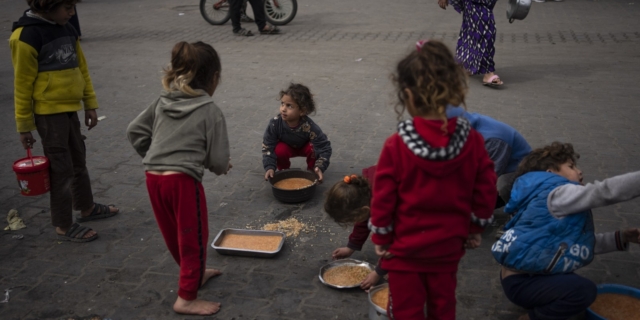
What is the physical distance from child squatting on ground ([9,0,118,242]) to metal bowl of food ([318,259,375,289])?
5.69 feet

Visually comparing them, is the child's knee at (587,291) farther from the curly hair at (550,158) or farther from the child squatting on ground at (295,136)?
the child squatting on ground at (295,136)

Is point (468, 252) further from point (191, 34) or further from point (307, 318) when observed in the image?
point (191, 34)

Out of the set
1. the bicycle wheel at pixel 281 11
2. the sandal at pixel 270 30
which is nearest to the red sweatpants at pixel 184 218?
the sandal at pixel 270 30

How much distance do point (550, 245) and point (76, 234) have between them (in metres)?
3.12

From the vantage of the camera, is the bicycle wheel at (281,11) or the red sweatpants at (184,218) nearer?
the red sweatpants at (184,218)

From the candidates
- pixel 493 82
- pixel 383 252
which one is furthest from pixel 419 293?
pixel 493 82

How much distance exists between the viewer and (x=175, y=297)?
3.61 meters

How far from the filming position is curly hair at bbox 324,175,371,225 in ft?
10.9

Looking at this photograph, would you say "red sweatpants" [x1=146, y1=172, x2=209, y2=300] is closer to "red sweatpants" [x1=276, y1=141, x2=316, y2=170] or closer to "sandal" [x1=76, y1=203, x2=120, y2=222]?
"sandal" [x1=76, y1=203, x2=120, y2=222]

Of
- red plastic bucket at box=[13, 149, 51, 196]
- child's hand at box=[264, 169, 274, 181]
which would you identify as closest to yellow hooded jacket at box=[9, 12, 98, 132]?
red plastic bucket at box=[13, 149, 51, 196]

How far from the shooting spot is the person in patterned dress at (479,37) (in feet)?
25.5

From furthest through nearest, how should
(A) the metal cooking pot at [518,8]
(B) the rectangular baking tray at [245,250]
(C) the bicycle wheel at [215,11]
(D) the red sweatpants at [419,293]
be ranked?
(C) the bicycle wheel at [215,11] → (A) the metal cooking pot at [518,8] → (B) the rectangular baking tray at [245,250] → (D) the red sweatpants at [419,293]

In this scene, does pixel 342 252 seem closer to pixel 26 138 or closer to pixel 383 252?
pixel 383 252

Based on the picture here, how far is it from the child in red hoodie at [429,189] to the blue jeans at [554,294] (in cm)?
57
